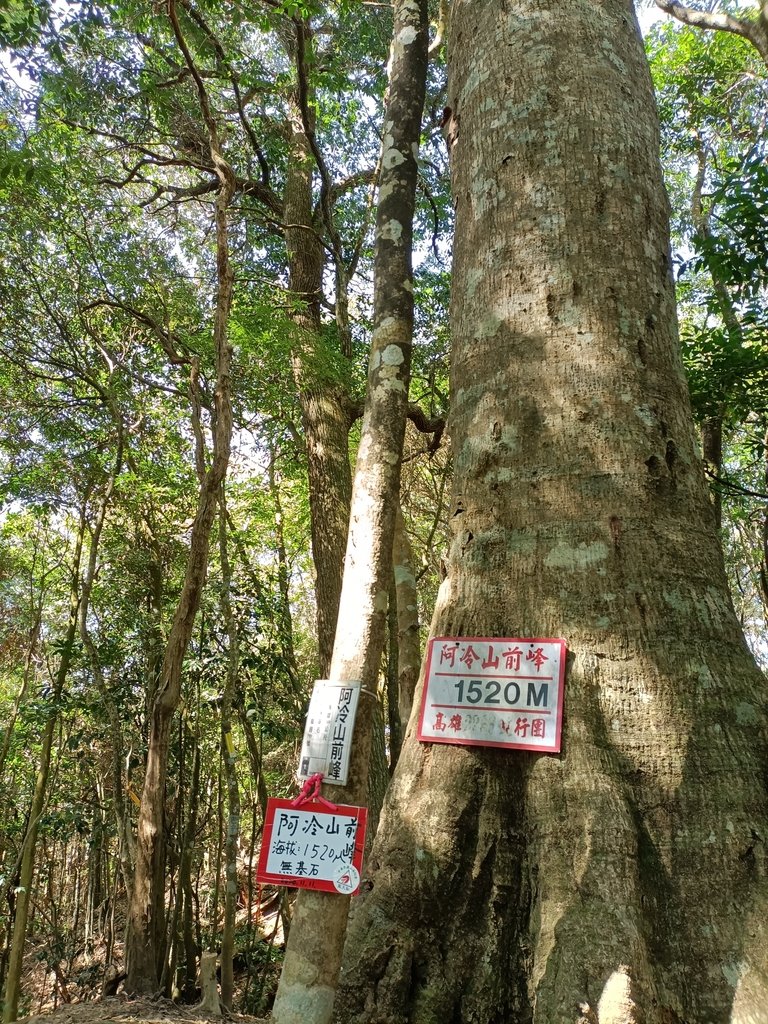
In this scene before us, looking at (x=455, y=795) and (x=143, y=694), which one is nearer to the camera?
(x=455, y=795)

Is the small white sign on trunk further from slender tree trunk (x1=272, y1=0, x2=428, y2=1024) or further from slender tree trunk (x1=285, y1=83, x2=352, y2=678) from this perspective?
slender tree trunk (x1=285, y1=83, x2=352, y2=678)

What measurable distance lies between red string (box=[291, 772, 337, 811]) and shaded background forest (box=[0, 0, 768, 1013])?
3168 millimetres

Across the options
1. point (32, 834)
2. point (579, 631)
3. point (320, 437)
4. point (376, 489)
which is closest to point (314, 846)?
point (579, 631)

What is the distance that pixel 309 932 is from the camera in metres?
1.62

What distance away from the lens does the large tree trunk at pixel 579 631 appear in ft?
5.17

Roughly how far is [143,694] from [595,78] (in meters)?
6.20

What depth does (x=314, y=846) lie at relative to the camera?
168 cm

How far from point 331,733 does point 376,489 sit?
2.20 ft

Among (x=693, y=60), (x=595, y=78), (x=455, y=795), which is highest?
(x=693, y=60)

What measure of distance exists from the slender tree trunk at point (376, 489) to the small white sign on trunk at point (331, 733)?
0.02m

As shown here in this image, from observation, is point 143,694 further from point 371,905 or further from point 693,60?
point 693,60

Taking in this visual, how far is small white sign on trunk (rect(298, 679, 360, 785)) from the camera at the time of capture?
5.71 ft

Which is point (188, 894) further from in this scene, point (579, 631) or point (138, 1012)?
point (579, 631)

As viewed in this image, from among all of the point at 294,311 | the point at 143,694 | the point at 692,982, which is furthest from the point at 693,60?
the point at 692,982
